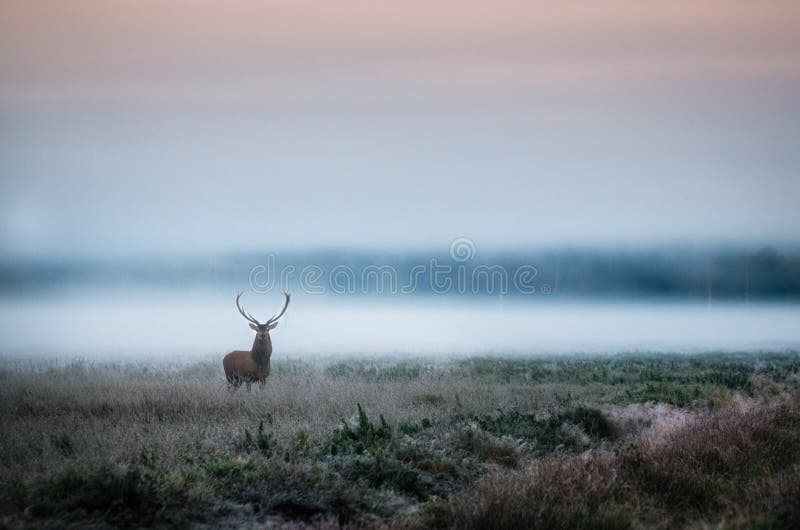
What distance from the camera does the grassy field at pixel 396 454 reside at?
7.83 meters

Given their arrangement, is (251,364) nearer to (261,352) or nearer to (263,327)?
(261,352)

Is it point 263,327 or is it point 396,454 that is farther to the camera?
point 263,327

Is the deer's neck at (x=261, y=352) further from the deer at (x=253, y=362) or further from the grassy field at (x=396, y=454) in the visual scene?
the grassy field at (x=396, y=454)

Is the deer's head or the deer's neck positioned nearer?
the deer's neck

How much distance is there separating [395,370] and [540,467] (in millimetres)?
12300

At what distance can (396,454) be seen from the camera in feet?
33.7

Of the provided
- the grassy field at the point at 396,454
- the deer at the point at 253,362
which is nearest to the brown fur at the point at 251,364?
the deer at the point at 253,362

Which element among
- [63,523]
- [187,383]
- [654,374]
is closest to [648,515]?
[63,523]

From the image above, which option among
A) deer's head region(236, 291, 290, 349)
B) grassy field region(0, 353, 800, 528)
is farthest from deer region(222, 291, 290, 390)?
grassy field region(0, 353, 800, 528)

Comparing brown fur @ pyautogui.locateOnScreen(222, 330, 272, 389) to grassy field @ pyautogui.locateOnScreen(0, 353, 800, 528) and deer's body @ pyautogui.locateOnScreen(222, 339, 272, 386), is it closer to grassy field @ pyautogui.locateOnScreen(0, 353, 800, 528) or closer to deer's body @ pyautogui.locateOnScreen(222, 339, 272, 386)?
deer's body @ pyautogui.locateOnScreen(222, 339, 272, 386)

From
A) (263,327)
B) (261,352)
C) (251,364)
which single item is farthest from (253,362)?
(263,327)

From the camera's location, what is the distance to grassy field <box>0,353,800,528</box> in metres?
7.83

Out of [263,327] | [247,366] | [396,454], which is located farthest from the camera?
[263,327]

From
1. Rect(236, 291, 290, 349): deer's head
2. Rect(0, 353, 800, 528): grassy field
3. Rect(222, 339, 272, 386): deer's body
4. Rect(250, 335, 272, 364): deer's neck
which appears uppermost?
Rect(236, 291, 290, 349): deer's head
